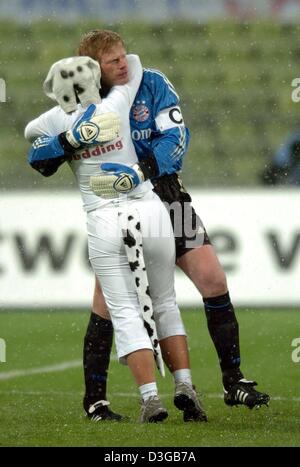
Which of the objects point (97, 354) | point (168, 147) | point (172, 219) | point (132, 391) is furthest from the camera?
point (132, 391)

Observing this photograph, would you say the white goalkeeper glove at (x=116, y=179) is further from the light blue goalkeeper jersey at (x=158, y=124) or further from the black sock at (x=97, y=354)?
the black sock at (x=97, y=354)

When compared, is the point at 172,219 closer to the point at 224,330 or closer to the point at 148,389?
the point at 224,330

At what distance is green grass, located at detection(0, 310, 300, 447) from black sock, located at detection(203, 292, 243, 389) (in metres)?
0.24

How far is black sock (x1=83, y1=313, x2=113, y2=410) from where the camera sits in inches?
201

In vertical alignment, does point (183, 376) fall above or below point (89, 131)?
below

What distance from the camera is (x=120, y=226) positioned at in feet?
15.2

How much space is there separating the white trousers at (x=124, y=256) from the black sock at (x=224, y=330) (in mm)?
389

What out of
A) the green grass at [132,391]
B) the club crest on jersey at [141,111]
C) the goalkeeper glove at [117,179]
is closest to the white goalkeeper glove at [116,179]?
the goalkeeper glove at [117,179]

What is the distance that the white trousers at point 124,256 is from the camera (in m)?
4.64

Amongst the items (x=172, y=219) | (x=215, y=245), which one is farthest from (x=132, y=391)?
(x=215, y=245)

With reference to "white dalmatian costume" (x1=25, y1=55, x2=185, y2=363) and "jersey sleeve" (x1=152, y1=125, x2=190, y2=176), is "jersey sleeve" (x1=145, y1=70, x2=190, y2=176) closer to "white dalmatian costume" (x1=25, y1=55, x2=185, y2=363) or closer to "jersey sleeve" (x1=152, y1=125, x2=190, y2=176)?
"jersey sleeve" (x1=152, y1=125, x2=190, y2=176)

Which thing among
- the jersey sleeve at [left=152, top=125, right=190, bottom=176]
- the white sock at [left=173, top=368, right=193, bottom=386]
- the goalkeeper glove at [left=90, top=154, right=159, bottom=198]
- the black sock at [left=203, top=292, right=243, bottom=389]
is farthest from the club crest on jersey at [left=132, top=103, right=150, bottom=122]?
the white sock at [left=173, top=368, right=193, bottom=386]

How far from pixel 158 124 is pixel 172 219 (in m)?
0.43

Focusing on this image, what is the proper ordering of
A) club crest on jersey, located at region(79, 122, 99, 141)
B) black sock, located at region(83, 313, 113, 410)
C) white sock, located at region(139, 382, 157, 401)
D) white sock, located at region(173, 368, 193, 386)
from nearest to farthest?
club crest on jersey, located at region(79, 122, 99, 141), white sock, located at region(139, 382, 157, 401), white sock, located at region(173, 368, 193, 386), black sock, located at region(83, 313, 113, 410)
